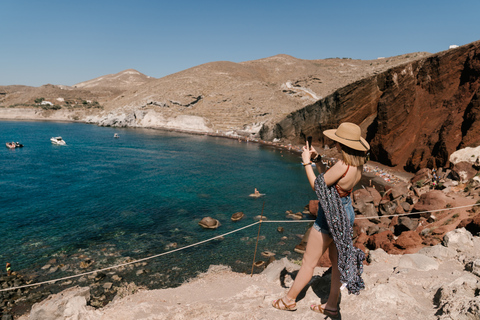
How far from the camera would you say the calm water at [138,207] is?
47.2 feet

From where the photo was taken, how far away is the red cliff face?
25.4 metres

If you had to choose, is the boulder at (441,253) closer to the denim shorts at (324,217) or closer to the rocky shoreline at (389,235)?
the rocky shoreline at (389,235)

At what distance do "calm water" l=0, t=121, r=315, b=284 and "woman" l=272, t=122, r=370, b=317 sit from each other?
10.3 metres

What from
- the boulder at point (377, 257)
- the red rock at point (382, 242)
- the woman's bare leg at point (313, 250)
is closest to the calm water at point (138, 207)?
the red rock at point (382, 242)

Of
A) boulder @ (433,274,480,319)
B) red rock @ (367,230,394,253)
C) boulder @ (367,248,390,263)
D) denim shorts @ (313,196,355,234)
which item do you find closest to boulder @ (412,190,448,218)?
red rock @ (367,230,394,253)

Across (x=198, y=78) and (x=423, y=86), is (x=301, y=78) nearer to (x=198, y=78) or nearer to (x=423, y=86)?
(x=198, y=78)

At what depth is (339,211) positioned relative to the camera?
Result: 352cm

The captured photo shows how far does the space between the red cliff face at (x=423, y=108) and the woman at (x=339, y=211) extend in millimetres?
26743

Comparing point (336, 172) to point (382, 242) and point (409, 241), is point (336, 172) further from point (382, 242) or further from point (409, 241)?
point (382, 242)

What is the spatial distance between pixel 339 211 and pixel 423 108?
3540 cm

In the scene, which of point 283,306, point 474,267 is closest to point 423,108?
point 474,267

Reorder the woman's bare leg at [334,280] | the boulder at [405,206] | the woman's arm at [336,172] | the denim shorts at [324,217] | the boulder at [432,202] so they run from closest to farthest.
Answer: the woman's arm at [336,172]
the denim shorts at [324,217]
the woman's bare leg at [334,280]
the boulder at [432,202]
the boulder at [405,206]

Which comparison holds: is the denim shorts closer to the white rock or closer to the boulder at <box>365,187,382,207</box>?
the boulder at <box>365,187,382,207</box>

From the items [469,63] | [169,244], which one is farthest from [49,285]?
[469,63]
